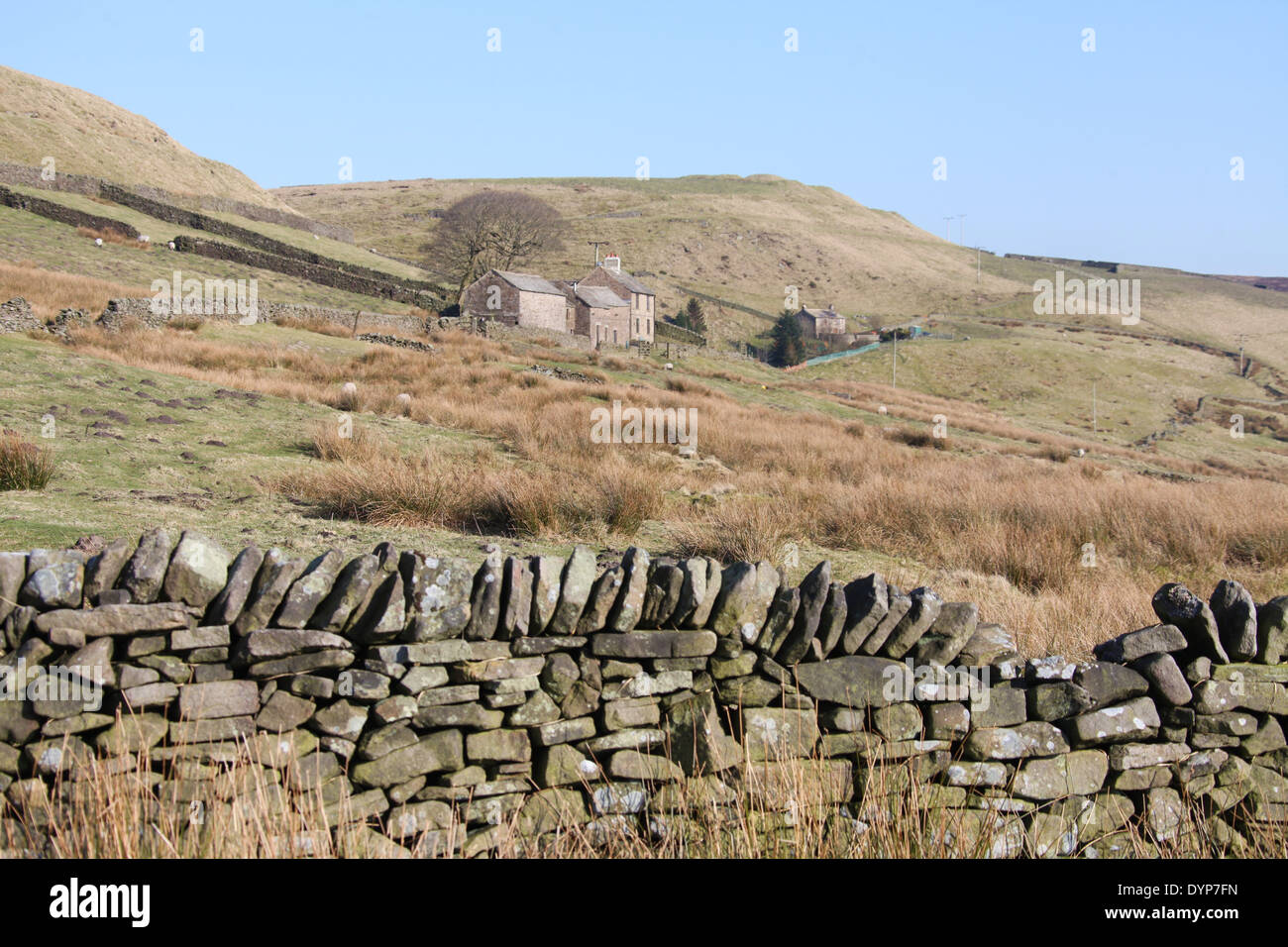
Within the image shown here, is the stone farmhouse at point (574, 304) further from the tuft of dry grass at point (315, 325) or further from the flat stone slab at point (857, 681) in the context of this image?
the flat stone slab at point (857, 681)

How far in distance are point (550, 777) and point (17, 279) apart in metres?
25.0

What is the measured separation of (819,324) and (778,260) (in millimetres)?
34613

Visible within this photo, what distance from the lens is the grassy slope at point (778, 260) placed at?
95.4m

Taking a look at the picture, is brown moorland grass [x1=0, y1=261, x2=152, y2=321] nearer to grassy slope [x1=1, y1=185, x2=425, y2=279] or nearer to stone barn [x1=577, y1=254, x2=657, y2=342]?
grassy slope [x1=1, y1=185, x2=425, y2=279]

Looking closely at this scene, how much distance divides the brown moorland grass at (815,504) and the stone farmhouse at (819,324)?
218ft

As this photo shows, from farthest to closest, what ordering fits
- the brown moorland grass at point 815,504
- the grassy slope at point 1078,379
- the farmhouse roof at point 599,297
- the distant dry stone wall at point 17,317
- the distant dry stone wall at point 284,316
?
the farmhouse roof at point 599,297 → the grassy slope at point 1078,379 → the distant dry stone wall at point 284,316 → the distant dry stone wall at point 17,317 → the brown moorland grass at point 815,504

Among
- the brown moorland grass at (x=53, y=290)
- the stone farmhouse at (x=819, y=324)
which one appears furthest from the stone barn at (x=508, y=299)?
the stone farmhouse at (x=819, y=324)

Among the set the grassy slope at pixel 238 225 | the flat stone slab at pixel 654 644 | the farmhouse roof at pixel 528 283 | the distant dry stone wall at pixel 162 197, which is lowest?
the flat stone slab at pixel 654 644

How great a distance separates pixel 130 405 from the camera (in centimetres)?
1092

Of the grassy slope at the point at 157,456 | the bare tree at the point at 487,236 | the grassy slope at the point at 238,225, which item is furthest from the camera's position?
the bare tree at the point at 487,236

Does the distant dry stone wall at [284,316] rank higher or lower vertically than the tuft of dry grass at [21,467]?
higher

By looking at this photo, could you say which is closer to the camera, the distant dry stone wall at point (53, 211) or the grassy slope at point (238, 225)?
the distant dry stone wall at point (53, 211)

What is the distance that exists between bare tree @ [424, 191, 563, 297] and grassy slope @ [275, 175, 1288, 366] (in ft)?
20.7
